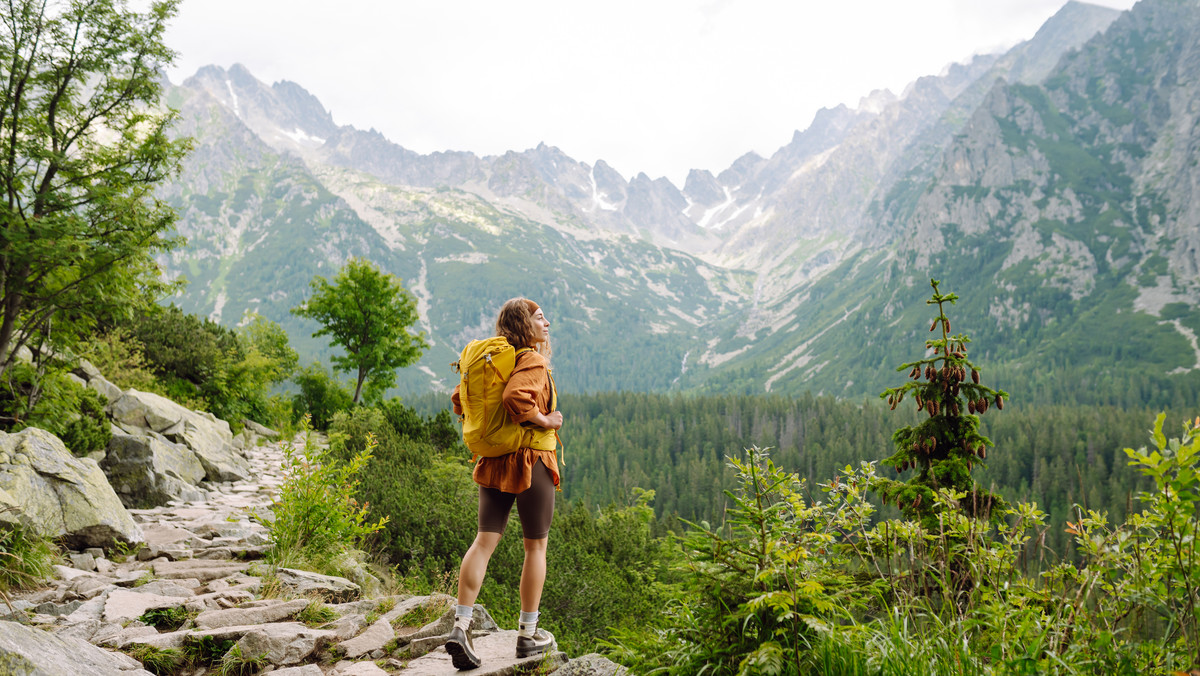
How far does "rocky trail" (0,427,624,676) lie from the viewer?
383cm

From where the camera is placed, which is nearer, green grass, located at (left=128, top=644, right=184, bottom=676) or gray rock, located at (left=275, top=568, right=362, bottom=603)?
green grass, located at (left=128, top=644, right=184, bottom=676)

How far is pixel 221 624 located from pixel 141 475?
19.5 ft

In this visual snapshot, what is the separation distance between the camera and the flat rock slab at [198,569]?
612 cm

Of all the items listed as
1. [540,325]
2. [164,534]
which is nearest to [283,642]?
[540,325]

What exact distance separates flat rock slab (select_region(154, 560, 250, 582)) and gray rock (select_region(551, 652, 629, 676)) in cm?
431

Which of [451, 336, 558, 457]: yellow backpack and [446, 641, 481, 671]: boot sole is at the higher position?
[451, 336, 558, 457]: yellow backpack

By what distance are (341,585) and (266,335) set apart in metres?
39.0

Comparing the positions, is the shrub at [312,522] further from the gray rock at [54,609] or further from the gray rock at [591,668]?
the gray rock at [591,668]

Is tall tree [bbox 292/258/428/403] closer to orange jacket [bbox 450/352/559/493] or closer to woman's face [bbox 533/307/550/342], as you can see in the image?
woman's face [bbox 533/307/550/342]

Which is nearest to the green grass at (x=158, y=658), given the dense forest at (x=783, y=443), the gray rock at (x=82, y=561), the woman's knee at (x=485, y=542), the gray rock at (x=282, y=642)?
the gray rock at (x=282, y=642)

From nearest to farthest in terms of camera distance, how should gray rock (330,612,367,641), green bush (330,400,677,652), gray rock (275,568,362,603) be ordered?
gray rock (330,612,367,641), gray rock (275,568,362,603), green bush (330,400,677,652)

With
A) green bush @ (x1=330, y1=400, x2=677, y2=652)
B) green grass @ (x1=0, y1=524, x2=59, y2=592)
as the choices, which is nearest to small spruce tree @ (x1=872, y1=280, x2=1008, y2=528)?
green bush @ (x1=330, y1=400, x2=677, y2=652)

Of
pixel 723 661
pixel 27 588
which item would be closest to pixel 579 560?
pixel 27 588

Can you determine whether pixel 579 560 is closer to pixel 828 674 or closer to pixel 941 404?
pixel 941 404
